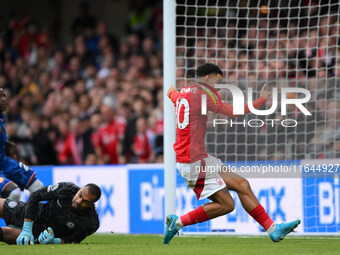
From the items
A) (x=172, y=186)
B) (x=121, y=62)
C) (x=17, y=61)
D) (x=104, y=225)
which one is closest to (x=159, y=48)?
(x=121, y=62)

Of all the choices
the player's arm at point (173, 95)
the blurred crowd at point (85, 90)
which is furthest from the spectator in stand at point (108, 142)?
the player's arm at point (173, 95)

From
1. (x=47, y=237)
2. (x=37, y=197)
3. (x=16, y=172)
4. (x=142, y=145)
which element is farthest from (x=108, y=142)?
(x=47, y=237)

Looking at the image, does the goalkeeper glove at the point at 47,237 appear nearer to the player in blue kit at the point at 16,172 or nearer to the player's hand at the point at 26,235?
the player's hand at the point at 26,235

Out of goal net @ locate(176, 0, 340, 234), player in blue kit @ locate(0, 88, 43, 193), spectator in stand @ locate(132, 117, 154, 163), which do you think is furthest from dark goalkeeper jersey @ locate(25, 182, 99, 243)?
spectator in stand @ locate(132, 117, 154, 163)

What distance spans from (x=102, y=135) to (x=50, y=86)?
151 inches

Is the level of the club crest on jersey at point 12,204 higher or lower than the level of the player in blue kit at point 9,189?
higher

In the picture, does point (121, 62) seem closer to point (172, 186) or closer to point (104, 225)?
point (104, 225)

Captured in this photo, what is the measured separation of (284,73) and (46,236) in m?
3.88

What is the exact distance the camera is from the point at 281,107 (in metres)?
9.80

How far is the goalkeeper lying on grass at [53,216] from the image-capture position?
7.94 metres

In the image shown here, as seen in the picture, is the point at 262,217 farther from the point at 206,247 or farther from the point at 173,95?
the point at 173,95

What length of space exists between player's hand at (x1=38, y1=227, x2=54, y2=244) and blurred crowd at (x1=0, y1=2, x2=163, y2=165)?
4.55 meters

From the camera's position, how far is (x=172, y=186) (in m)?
9.55

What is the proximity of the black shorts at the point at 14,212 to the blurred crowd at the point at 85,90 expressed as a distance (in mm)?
4301
